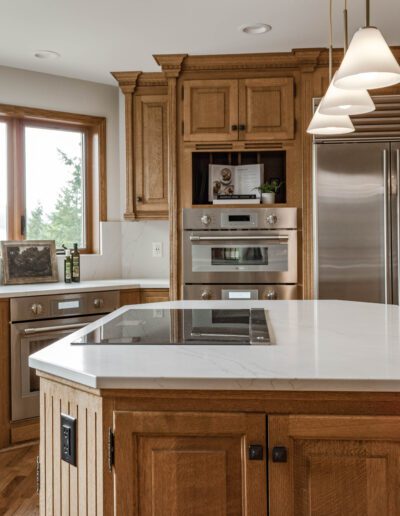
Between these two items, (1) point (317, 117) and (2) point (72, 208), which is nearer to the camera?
(1) point (317, 117)

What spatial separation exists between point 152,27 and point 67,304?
5.55ft

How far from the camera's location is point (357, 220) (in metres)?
3.45

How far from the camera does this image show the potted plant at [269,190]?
3.65m

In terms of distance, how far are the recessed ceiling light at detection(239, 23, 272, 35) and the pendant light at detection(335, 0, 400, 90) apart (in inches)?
69.0

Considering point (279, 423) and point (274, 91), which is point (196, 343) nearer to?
point (279, 423)

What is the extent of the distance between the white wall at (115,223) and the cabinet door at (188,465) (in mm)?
2980

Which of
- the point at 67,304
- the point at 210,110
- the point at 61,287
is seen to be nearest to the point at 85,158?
the point at 210,110

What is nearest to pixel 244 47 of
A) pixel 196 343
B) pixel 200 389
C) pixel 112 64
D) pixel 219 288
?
pixel 112 64

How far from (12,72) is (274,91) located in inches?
70.2

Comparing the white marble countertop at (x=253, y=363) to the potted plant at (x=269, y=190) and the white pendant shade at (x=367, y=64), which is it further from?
the potted plant at (x=269, y=190)

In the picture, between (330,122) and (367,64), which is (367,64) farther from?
(330,122)

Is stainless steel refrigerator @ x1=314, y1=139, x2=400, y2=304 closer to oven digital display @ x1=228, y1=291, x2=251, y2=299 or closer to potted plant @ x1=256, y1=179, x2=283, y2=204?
potted plant @ x1=256, y1=179, x2=283, y2=204

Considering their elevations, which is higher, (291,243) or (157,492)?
(291,243)

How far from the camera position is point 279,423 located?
3.75 ft
